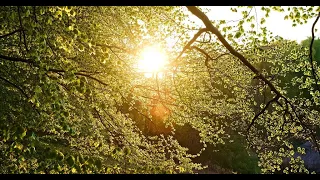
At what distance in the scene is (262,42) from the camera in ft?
19.7

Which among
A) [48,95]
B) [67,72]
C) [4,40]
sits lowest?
[48,95]

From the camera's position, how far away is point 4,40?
18.7 ft

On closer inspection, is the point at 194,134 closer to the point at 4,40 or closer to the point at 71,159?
the point at 4,40

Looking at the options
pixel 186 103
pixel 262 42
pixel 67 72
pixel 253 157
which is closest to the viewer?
pixel 67 72

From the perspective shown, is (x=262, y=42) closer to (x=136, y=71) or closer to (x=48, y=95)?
(x=136, y=71)

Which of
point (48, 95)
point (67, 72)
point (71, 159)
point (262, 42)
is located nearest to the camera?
point (71, 159)
